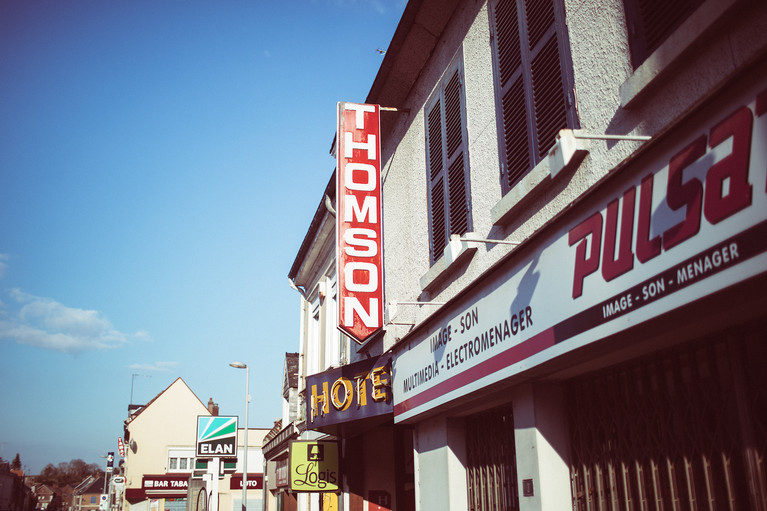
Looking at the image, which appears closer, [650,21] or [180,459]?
[650,21]

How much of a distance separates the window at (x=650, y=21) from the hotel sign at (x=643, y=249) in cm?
97

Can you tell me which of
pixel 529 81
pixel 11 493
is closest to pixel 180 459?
pixel 11 493

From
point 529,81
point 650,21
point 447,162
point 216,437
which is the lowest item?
point 216,437

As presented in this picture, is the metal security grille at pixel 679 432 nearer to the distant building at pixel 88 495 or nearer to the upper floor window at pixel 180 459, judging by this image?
the upper floor window at pixel 180 459

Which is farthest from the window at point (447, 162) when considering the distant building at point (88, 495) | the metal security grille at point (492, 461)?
→ the distant building at point (88, 495)

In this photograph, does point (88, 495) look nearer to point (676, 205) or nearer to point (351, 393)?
point (351, 393)

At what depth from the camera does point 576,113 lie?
505 cm

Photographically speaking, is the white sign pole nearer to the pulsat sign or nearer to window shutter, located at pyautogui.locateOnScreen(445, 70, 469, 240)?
the pulsat sign

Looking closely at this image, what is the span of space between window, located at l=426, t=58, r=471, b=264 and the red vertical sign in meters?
0.91

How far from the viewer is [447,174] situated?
26.1 ft

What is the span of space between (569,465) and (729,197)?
2984 mm

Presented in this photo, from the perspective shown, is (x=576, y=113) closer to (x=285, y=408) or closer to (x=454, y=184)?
(x=454, y=184)

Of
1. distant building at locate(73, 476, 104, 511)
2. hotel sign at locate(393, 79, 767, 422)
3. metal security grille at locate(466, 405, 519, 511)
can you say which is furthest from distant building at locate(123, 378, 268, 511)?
distant building at locate(73, 476, 104, 511)

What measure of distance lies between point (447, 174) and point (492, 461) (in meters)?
Result: 3.34
